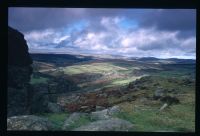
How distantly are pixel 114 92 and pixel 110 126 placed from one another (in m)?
0.46

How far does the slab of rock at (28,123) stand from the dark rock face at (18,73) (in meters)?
0.08

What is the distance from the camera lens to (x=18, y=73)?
27.1 feet

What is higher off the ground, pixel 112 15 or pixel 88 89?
pixel 112 15

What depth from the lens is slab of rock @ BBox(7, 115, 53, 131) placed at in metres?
8.21

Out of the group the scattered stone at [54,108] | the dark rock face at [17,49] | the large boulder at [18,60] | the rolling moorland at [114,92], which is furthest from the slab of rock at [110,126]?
the dark rock face at [17,49]

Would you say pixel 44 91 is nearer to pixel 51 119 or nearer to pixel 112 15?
pixel 51 119

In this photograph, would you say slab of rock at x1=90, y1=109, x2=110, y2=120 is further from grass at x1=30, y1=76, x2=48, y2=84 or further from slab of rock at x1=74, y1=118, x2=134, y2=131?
grass at x1=30, y1=76, x2=48, y2=84

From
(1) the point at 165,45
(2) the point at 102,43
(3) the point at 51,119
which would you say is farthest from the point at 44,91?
(1) the point at 165,45

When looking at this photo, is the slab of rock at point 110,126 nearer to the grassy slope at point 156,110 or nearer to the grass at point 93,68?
the grassy slope at point 156,110

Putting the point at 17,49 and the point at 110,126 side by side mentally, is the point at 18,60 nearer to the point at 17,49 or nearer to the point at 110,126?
the point at 17,49

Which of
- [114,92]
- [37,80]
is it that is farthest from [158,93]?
[37,80]
